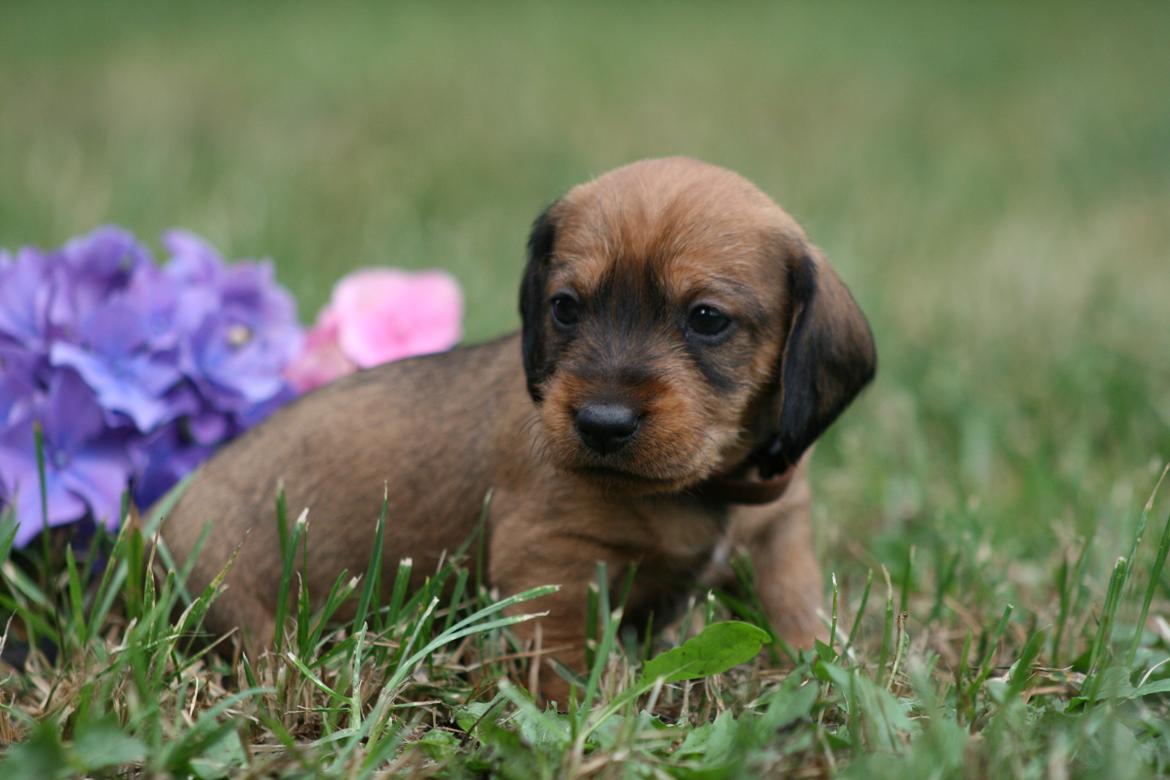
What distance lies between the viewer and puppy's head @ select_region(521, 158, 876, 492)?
118 inches

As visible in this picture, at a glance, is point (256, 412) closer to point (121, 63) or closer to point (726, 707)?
point (726, 707)

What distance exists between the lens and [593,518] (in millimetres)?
3277

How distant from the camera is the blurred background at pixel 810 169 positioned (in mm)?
5027

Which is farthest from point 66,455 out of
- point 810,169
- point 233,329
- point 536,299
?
point 810,169

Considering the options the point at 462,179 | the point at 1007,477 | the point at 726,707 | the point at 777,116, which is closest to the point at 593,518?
the point at 726,707

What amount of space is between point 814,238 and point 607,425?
139cm

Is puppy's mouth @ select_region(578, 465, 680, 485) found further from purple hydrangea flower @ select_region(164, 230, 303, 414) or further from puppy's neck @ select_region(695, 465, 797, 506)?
purple hydrangea flower @ select_region(164, 230, 303, 414)

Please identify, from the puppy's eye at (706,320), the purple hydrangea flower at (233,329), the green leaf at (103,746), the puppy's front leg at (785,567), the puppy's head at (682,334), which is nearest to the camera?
the green leaf at (103,746)

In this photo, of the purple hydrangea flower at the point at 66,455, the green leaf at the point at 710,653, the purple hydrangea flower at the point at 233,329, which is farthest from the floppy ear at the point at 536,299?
the purple hydrangea flower at the point at 66,455

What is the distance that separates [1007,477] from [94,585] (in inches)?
131

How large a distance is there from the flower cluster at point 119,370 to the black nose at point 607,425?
→ 60.8 inches

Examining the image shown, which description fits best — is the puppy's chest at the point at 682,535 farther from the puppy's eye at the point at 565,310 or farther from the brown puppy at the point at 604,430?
the puppy's eye at the point at 565,310

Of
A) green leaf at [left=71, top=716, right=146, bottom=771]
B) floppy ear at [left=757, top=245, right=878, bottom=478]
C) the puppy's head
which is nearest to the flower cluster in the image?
the puppy's head

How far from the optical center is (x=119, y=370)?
12.9ft
